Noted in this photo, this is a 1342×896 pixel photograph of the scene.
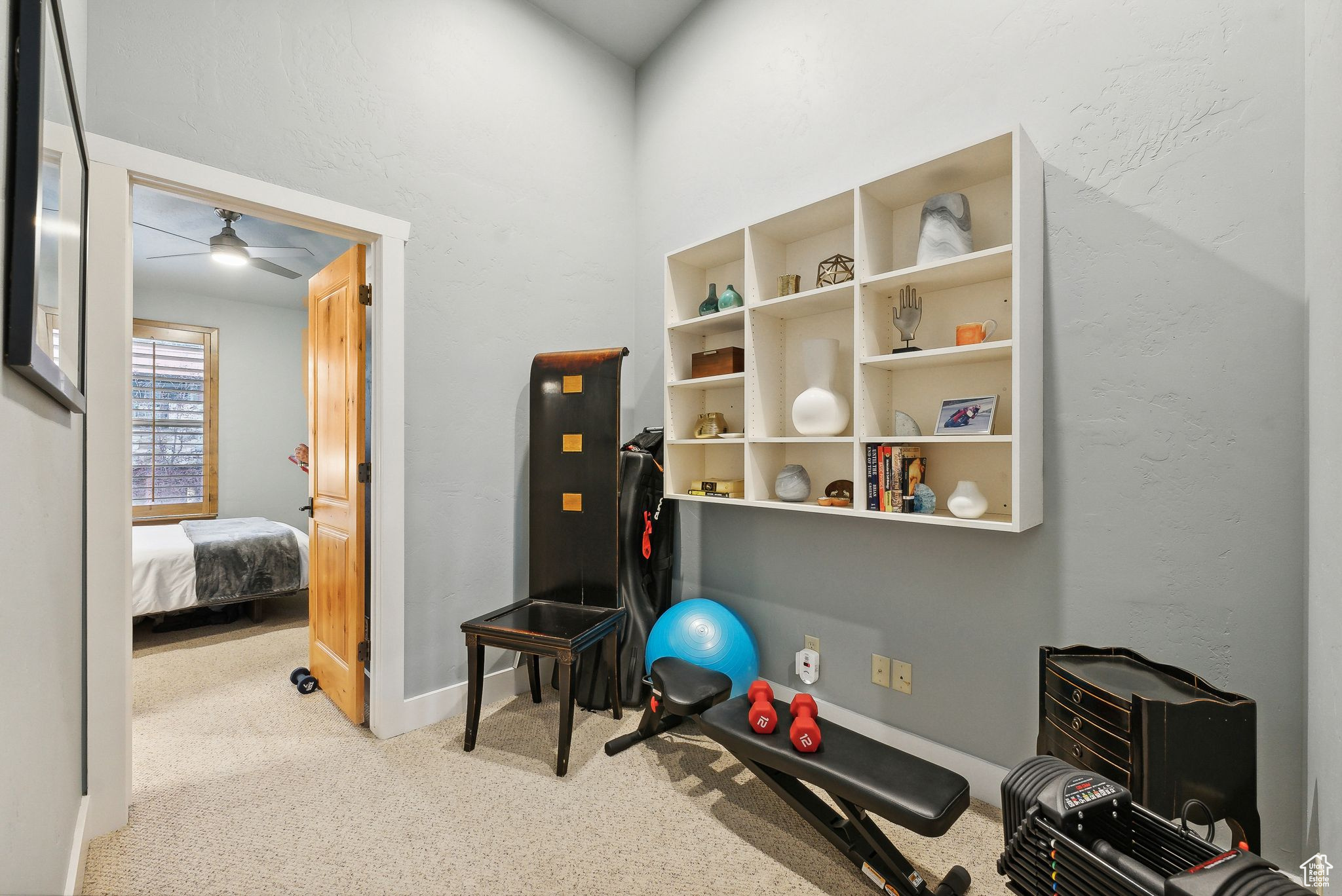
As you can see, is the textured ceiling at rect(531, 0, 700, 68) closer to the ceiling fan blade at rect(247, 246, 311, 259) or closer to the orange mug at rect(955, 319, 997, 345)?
the orange mug at rect(955, 319, 997, 345)

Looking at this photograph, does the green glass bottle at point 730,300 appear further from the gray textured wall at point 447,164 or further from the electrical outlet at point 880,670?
the electrical outlet at point 880,670

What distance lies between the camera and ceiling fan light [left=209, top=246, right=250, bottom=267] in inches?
Answer: 145

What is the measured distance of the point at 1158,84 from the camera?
161 centimetres

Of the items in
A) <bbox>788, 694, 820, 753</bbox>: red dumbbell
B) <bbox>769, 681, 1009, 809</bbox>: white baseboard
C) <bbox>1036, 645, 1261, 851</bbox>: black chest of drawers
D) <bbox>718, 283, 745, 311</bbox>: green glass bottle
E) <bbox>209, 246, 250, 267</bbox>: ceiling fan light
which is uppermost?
<bbox>209, 246, 250, 267</bbox>: ceiling fan light

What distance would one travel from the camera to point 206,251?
4559 mm

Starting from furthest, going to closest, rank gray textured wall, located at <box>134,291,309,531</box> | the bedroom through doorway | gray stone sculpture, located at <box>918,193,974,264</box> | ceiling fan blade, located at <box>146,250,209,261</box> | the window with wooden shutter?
gray textured wall, located at <box>134,291,309,531</box>
the window with wooden shutter
ceiling fan blade, located at <box>146,250,209,261</box>
the bedroom through doorway
gray stone sculpture, located at <box>918,193,974,264</box>

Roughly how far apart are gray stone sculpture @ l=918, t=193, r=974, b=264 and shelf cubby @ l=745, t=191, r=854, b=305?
14.1 inches

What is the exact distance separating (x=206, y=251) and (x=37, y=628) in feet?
15.5

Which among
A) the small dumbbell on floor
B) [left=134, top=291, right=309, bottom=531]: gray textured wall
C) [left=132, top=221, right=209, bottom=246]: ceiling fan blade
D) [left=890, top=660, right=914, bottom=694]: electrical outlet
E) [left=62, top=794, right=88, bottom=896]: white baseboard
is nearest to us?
[left=62, top=794, right=88, bottom=896]: white baseboard

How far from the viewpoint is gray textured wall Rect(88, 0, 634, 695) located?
1976 mm

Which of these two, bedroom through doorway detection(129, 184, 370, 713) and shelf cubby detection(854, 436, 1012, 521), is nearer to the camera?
shelf cubby detection(854, 436, 1012, 521)

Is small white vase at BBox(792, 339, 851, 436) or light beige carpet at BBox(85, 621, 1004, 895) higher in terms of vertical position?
small white vase at BBox(792, 339, 851, 436)

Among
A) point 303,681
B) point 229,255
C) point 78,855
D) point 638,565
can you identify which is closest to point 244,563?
point 303,681

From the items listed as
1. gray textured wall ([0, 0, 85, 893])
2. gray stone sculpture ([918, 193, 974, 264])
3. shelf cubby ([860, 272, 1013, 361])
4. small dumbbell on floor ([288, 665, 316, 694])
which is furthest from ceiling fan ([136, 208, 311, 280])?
gray stone sculpture ([918, 193, 974, 264])
